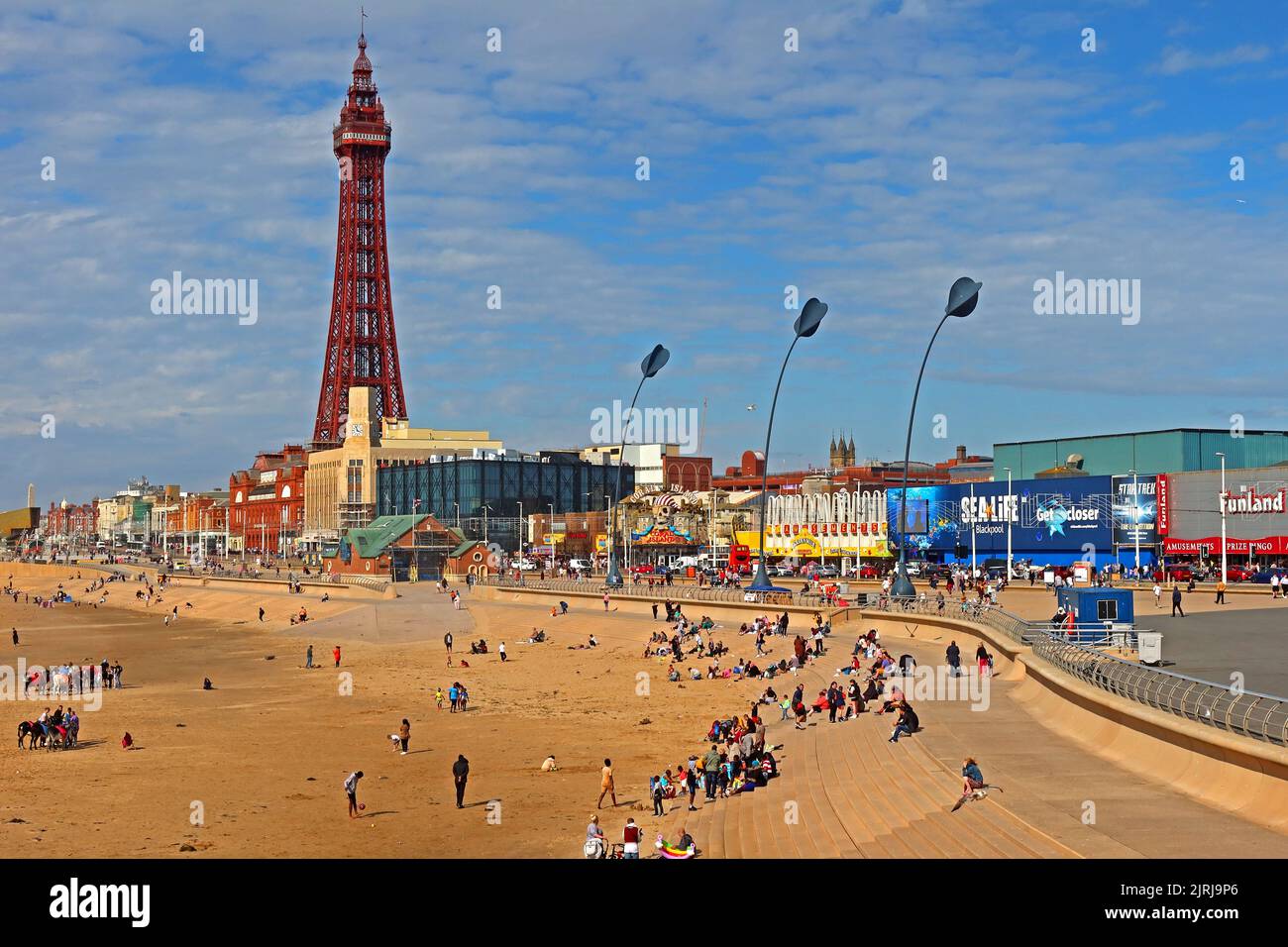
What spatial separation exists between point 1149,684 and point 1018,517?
176 feet

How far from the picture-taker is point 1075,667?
22.9 meters

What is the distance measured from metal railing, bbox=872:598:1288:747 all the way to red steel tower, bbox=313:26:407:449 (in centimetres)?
13647

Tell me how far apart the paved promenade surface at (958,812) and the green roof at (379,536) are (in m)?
73.9

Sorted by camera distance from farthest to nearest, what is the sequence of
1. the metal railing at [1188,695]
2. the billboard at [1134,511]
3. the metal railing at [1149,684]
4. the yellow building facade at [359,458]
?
the yellow building facade at [359,458]
the billboard at [1134,511]
the metal railing at [1149,684]
the metal railing at [1188,695]

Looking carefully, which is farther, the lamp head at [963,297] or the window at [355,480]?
the window at [355,480]

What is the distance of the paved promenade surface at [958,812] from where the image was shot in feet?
43.3

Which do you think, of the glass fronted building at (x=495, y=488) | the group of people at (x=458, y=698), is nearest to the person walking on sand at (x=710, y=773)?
the group of people at (x=458, y=698)

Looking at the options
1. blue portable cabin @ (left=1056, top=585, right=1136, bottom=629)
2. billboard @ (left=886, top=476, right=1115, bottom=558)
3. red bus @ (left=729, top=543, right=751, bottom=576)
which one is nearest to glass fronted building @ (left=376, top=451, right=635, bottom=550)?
red bus @ (left=729, top=543, right=751, bottom=576)

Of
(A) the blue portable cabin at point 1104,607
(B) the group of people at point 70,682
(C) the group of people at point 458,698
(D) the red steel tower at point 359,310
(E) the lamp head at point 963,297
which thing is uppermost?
(D) the red steel tower at point 359,310

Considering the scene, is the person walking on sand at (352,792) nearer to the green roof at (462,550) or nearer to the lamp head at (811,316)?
the lamp head at (811,316)

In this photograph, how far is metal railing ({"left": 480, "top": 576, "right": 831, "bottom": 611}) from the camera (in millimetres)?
49522

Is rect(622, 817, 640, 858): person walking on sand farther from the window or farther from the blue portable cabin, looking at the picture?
the window

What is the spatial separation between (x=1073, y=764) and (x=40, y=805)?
695 inches

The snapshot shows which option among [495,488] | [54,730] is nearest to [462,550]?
[495,488]
